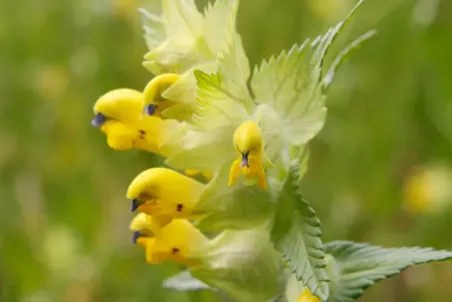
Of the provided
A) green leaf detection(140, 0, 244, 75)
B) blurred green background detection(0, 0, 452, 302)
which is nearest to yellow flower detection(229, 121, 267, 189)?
green leaf detection(140, 0, 244, 75)

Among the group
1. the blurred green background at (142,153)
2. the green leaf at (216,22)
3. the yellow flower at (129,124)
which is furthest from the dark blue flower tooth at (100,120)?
the blurred green background at (142,153)

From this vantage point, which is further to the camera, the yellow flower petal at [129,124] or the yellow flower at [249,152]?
the yellow flower petal at [129,124]

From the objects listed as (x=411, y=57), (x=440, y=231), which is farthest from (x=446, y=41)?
(x=440, y=231)

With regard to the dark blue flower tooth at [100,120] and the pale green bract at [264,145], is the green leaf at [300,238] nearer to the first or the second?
the pale green bract at [264,145]

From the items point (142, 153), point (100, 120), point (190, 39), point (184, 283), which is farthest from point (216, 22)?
point (142, 153)

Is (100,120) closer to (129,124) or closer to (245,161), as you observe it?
(129,124)

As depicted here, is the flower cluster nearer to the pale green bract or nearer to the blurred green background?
the pale green bract

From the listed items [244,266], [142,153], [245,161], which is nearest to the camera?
[245,161]

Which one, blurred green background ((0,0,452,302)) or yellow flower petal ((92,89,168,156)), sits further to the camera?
blurred green background ((0,0,452,302))
